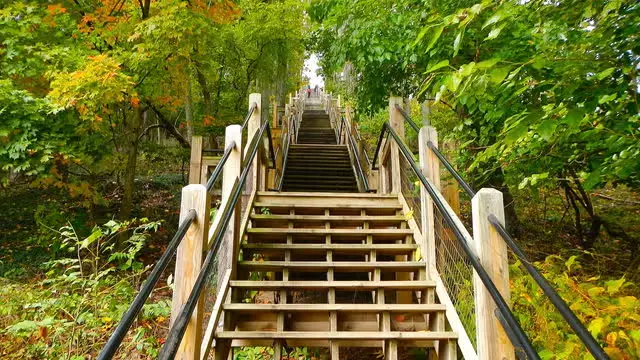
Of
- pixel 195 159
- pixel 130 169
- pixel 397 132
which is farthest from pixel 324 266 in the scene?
pixel 130 169

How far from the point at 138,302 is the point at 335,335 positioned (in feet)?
5.48

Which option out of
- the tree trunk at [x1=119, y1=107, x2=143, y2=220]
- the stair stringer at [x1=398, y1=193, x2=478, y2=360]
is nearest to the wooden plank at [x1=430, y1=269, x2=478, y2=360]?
the stair stringer at [x1=398, y1=193, x2=478, y2=360]

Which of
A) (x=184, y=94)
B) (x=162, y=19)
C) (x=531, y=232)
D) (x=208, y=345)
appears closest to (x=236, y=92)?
(x=184, y=94)

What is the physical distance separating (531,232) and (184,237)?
24.6ft

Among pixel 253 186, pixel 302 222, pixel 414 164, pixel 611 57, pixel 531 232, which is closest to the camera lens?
pixel 611 57

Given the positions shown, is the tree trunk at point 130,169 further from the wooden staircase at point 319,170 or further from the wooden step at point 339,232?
the wooden step at point 339,232

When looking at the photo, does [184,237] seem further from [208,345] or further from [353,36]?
[353,36]

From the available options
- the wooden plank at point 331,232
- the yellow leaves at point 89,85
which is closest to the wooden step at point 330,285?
the wooden plank at point 331,232

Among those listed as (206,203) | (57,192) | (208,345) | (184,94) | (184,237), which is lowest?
(208,345)

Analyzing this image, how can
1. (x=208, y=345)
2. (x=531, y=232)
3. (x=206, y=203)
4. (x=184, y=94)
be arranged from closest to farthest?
(x=206, y=203), (x=208, y=345), (x=531, y=232), (x=184, y=94)

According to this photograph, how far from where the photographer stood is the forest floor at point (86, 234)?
3523 millimetres

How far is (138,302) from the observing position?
1.40m

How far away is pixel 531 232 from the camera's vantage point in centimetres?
745

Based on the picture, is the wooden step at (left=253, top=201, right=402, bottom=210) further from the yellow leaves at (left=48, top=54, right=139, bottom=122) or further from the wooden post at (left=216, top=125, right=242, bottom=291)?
the yellow leaves at (left=48, top=54, right=139, bottom=122)
